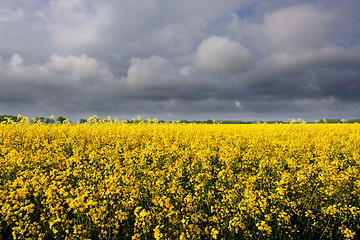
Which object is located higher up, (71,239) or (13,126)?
(13,126)

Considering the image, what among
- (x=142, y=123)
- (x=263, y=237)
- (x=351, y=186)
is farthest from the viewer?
(x=142, y=123)

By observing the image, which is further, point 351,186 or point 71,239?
point 351,186

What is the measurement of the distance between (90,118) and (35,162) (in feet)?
32.5

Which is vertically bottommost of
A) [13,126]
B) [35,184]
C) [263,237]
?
[263,237]

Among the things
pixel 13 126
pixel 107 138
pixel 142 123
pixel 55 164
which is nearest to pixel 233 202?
pixel 55 164

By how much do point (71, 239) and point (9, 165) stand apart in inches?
172

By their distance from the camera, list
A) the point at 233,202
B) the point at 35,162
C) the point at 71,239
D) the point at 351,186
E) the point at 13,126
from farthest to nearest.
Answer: the point at 13,126 → the point at 35,162 → the point at 351,186 → the point at 233,202 → the point at 71,239

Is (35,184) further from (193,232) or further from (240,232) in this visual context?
(240,232)

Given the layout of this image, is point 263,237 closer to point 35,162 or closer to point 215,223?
point 215,223

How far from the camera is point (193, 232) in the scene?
3.69m

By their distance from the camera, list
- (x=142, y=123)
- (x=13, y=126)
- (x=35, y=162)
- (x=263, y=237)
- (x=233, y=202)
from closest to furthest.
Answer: (x=263, y=237), (x=233, y=202), (x=35, y=162), (x=13, y=126), (x=142, y=123)

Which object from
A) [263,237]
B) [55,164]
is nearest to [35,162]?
[55,164]

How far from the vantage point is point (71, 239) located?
11.9ft

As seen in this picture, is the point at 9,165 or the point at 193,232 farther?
the point at 9,165
